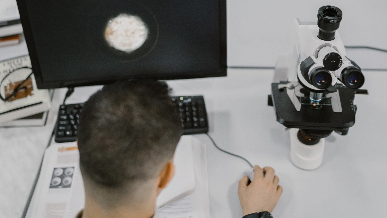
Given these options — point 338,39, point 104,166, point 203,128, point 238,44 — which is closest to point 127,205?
point 104,166

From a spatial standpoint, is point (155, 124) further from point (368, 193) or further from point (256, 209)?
point (368, 193)

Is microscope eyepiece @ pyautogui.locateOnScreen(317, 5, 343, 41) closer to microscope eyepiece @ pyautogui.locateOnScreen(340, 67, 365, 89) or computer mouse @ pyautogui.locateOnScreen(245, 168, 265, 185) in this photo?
microscope eyepiece @ pyautogui.locateOnScreen(340, 67, 365, 89)

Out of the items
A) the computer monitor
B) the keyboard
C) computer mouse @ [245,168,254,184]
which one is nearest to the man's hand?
computer mouse @ [245,168,254,184]

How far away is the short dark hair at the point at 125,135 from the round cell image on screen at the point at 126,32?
1.40 feet

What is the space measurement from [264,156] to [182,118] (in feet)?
0.91

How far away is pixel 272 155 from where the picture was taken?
44.8 inches

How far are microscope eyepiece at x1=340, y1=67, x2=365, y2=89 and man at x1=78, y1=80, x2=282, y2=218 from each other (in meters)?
0.42

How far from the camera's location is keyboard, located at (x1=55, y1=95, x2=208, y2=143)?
1.17 metres

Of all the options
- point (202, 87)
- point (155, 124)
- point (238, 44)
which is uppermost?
point (155, 124)

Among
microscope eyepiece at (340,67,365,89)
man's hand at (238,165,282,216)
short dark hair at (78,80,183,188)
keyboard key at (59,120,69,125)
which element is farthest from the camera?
keyboard key at (59,120,69,125)

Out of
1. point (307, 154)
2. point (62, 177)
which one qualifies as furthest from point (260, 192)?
point (62, 177)

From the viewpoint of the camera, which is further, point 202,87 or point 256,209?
point 202,87

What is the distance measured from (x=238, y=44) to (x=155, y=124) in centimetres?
81

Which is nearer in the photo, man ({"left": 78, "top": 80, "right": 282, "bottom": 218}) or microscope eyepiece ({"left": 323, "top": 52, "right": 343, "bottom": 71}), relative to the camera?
man ({"left": 78, "top": 80, "right": 282, "bottom": 218})
